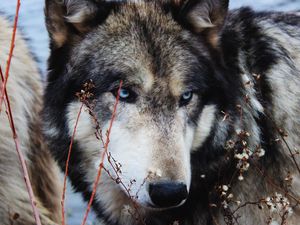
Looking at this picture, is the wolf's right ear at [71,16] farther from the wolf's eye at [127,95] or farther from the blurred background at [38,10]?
the blurred background at [38,10]

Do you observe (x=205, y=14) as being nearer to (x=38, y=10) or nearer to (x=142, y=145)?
(x=142, y=145)

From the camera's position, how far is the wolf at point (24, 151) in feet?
13.4

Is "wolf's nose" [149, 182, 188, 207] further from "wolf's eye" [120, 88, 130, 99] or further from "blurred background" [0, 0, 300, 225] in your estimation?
"blurred background" [0, 0, 300, 225]

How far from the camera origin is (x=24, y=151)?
14.2 ft

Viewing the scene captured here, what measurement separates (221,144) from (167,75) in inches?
24.9

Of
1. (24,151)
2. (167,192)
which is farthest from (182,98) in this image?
(24,151)

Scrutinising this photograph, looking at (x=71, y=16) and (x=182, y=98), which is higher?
(x=71, y=16)

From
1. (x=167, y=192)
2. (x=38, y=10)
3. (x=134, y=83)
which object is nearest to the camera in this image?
(x=167, y=192)

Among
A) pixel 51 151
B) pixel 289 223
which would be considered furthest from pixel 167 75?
pixel 289 223

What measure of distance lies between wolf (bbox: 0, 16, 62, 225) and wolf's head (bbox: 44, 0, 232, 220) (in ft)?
0.87

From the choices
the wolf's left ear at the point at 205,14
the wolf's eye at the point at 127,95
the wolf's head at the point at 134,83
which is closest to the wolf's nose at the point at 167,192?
the wolf's head at the point at 134,83

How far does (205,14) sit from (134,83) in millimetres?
665

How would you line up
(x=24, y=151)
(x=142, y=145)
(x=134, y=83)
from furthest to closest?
1. (x=24, y=151)
2. (x=134, y=83)
3. (x=142, y=145)

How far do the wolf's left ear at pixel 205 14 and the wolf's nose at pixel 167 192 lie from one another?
3.78ft
